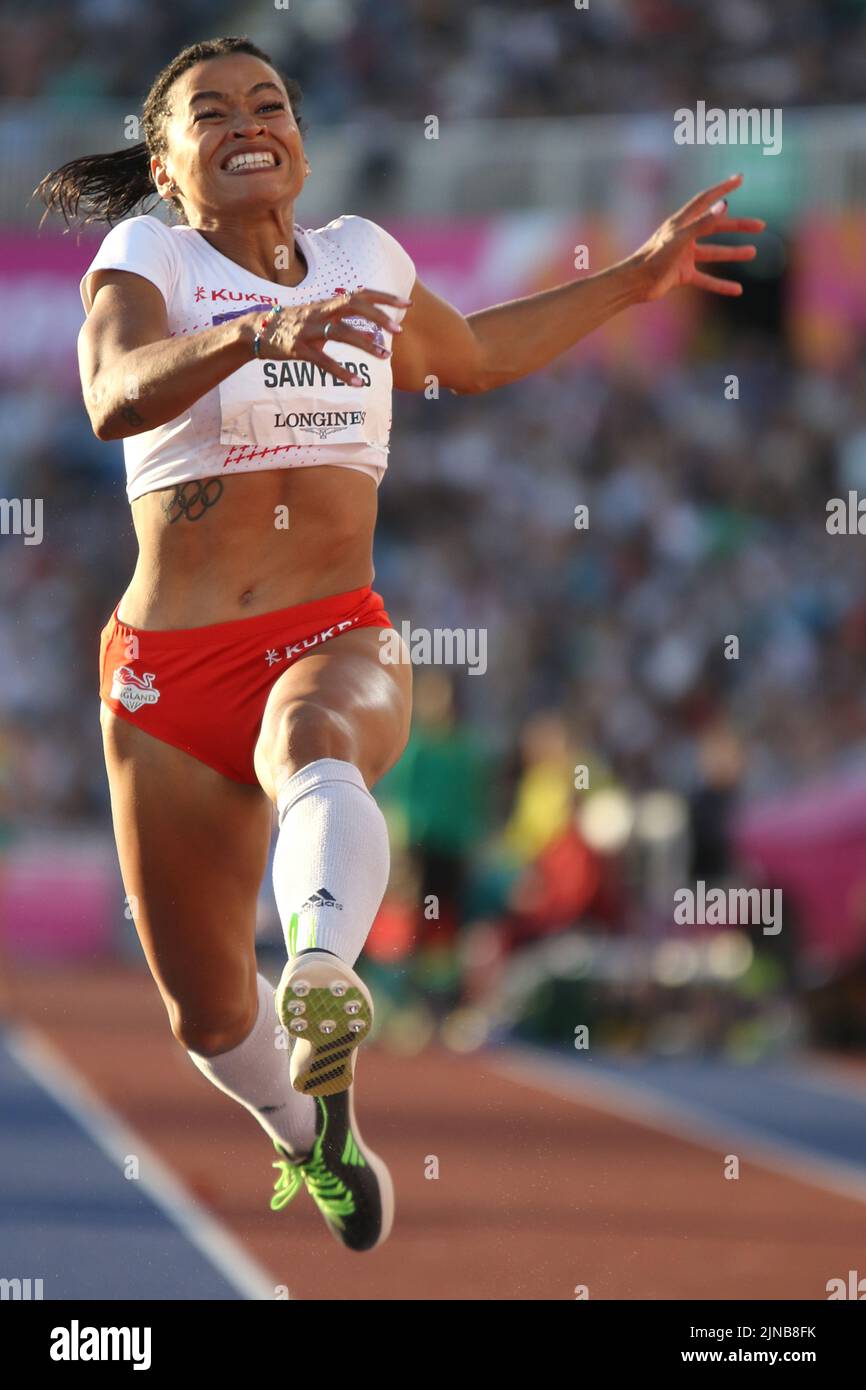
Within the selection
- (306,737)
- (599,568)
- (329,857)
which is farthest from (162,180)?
(599,568)

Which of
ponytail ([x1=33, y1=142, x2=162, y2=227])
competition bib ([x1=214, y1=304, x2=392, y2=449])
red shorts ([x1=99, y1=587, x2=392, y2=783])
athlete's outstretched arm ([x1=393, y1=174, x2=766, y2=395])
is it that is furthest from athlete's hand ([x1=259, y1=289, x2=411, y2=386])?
ponytail ([x1=33, y1=142, x2=162, y2=227])

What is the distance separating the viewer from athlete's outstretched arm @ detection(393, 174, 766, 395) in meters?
4.40

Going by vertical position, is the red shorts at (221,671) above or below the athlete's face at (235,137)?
below

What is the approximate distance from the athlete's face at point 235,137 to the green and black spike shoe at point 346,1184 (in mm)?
1612

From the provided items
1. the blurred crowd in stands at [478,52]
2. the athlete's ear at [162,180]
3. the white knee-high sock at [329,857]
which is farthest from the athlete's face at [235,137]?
the blurred crowd in stands at [478,52]

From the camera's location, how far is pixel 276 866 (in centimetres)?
347

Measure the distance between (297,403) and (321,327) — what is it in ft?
2.13

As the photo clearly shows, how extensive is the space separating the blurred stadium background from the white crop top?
5.49m

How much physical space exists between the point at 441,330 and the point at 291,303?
0.49m

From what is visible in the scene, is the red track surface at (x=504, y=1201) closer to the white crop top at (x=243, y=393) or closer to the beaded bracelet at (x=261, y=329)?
the white crop top at (x=243, y=393)

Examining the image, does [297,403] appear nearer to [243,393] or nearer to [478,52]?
[243,393]

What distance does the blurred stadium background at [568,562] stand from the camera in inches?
424

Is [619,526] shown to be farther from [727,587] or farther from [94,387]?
[94,387]

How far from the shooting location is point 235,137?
3.93 m
